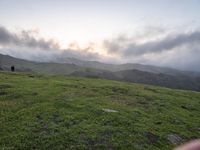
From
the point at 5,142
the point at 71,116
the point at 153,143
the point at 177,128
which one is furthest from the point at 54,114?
the point at 177,128

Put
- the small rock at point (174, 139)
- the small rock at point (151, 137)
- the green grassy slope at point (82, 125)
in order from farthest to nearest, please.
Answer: the small rock at point (174, 139) → the small rock at point (151, 137) → the green grassy slope at point (82, 125)

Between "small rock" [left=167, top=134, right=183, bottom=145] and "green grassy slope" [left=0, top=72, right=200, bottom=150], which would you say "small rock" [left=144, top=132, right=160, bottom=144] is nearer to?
"green grassy slope" [left=0, top=72, right=200, bottom=150]

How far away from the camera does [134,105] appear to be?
1542 inches

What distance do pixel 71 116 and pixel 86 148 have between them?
761 centimetres

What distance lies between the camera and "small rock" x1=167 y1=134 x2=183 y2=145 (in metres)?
25.9

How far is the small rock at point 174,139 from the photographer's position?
25875 millimetres

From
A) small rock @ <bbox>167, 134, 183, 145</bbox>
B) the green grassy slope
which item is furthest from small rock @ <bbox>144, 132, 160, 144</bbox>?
small rock @ <bbox>167, 134, 183, 145</bbox>

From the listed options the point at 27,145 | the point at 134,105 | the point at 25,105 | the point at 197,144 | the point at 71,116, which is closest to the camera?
the point at 197,144

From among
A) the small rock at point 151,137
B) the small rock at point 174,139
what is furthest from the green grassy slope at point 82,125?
the small rock at point 174,139

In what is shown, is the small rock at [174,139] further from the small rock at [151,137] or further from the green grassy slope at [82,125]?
the small rock at [151,137]

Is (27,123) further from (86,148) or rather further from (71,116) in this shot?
(86,148)

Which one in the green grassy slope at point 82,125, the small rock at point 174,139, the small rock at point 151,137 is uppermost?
the green grassy slope at point 82,125

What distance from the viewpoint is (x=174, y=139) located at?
26.4 meters

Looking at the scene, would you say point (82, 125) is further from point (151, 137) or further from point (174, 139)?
point (174, 139)
